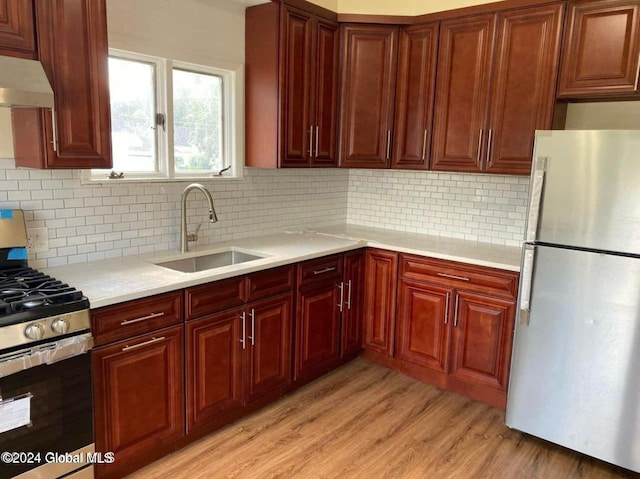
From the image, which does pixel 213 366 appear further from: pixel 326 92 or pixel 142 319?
pixel 326 92

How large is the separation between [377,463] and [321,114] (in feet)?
7.35

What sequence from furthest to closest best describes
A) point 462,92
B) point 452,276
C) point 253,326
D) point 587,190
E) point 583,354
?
point 462,92
point 452,276
point 253,326
point 583,354
point 587,190

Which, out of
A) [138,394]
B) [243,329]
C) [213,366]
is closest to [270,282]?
[243,329]

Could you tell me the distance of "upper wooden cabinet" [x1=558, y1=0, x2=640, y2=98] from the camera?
2539mm

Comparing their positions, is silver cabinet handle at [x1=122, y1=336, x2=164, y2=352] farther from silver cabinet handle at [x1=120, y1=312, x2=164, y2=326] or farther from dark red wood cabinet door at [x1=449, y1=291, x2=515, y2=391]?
dark red wood cabinet door at [x1=449, y1=291, x2=515, y2=391]

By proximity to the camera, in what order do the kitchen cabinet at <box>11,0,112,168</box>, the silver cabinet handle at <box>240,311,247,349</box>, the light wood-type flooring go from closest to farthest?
the kitchen cabinet at <box>11,0,112,168</box> → the light wood-type flooring → the silver cabinet handle at <box>240,311,247,349</box>

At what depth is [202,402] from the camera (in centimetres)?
A: 242

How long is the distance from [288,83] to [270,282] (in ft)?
4.27

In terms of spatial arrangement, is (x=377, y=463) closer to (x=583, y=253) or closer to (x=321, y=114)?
(x=583, y=253)

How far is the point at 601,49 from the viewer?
8.63 ft

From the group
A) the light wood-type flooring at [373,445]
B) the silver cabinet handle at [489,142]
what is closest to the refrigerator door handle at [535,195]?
the silver cabinet handle at [489,142]

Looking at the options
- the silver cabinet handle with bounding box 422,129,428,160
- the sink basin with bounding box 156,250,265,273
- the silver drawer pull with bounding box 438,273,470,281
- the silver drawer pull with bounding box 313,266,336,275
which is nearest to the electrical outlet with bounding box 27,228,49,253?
the sink basin with bounding box 156,250,265,273

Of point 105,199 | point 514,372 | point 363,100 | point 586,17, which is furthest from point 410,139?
point 105,199

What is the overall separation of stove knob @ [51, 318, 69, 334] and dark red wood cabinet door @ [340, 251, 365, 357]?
1835 mm
